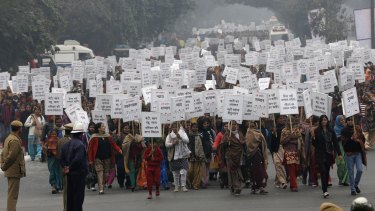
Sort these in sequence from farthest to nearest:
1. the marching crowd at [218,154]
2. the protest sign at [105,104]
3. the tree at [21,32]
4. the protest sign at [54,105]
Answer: the tree at [21,32] → the protest sign at [54,105] → the protest sign at [105,104] → the marching crowd at [218,154]

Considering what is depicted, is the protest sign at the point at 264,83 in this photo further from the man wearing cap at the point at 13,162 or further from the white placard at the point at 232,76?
the man wearing cap at the point at 13,162

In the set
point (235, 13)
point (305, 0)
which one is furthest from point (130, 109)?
point (235, 13)

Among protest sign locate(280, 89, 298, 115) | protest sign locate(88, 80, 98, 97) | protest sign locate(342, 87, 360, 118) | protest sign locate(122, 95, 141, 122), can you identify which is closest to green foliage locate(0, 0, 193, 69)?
protest sign locate(88, 80, 98, 97)

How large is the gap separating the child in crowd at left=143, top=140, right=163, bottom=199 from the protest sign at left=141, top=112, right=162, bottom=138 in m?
0.36

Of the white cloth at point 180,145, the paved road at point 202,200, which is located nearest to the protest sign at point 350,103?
the paved road at point 202,200

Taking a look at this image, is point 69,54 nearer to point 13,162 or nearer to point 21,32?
point 21,32

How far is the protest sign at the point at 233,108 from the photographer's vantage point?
20.1 meters

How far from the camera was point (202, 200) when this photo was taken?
61.9 ft

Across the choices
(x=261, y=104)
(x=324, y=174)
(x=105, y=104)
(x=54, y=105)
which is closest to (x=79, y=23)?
(x=54, y=105)

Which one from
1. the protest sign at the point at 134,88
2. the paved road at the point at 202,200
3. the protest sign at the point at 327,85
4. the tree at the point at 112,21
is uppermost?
the tree at the point at 112,21

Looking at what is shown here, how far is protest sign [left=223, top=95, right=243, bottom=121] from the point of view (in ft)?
66.1

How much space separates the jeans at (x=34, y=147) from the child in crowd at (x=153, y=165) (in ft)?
24.5

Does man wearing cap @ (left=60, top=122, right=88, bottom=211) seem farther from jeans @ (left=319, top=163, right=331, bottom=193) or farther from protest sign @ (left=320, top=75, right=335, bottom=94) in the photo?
protest sign @ (left=320, top=75, right=335, bottom=94)

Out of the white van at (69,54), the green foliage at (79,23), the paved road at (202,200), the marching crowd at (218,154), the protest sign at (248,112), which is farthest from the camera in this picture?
the white van at (69,54)
